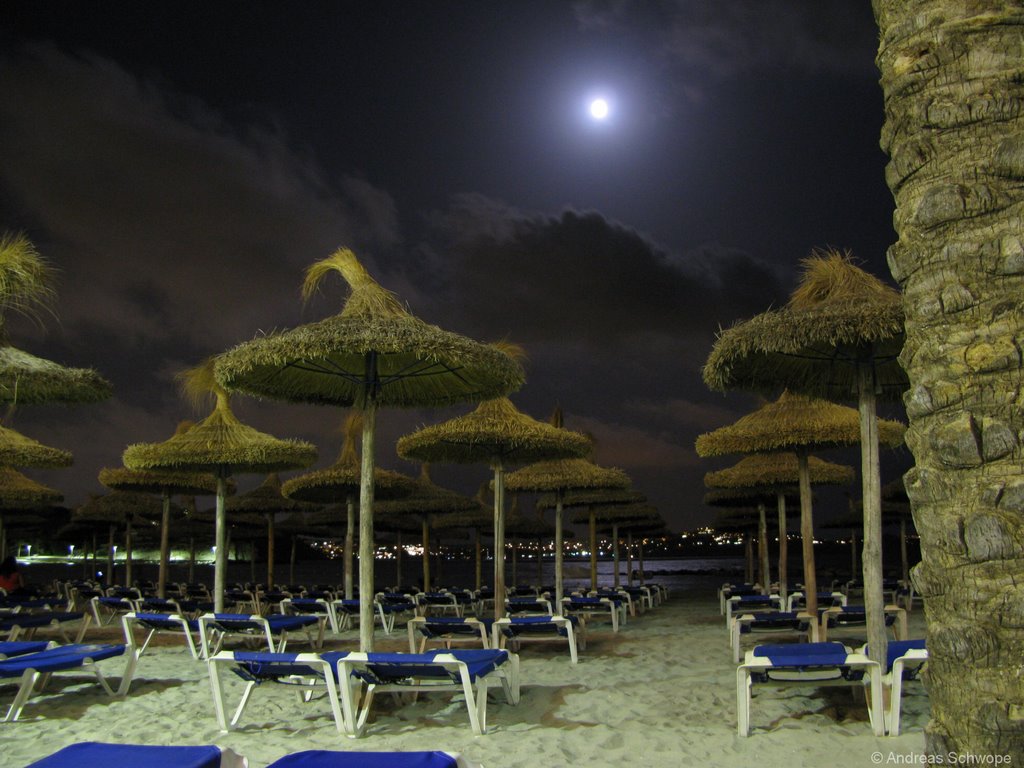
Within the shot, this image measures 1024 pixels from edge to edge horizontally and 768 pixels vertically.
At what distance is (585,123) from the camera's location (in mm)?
31297

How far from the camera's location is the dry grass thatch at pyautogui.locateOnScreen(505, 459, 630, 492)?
11.6 m

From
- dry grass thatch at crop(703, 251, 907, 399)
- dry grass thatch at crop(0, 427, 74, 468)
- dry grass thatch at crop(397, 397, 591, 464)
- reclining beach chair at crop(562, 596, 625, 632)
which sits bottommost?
reclining beach chair at crop(562, 596, 625, 632)

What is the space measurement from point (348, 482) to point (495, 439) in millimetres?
3468

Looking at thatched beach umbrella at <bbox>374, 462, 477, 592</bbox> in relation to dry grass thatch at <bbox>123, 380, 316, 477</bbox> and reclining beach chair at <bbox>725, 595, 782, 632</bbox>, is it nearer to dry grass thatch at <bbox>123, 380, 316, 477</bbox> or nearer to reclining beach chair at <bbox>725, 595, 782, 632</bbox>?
dry grass thatch at <bbox>123, 380, 316, 477</bbox>

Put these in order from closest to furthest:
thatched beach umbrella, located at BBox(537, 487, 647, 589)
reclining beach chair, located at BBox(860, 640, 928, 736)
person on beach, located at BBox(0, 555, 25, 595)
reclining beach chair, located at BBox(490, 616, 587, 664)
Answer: reclining beach chair, located at BBox(860, 640, 928, 736) < reclining beach chair, located at BBox(490, 616, 587, 664) < person on beach, located at BBox(0, 555, 25, 595) < thatched beach umbrella, located at BBox(537, 487, 647, 589)

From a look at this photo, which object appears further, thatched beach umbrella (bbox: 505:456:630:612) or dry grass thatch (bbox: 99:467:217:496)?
dry grass thatch (bbox: 99:467:217:496)

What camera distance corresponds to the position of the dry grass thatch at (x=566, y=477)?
38.2ft

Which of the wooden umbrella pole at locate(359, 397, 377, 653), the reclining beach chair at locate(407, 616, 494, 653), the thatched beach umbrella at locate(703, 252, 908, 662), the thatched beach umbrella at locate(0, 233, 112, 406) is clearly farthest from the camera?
the reclining beach chair at locate(407, 616, 494, 653)

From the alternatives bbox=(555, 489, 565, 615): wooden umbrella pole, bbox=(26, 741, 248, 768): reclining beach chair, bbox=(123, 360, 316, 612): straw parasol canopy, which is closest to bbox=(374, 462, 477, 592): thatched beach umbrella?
bbox=(555, 489, 565, 615): wooden umbrella pole

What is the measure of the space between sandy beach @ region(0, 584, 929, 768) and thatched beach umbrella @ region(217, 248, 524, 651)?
903mm

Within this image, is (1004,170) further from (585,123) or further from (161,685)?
(585,123)

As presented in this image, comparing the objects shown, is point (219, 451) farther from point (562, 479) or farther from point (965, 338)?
point (965, 338)

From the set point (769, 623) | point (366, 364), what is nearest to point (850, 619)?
point (769, 623)

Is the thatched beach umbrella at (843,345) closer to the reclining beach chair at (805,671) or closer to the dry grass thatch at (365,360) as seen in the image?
the reclining beach chair at (805,671)
